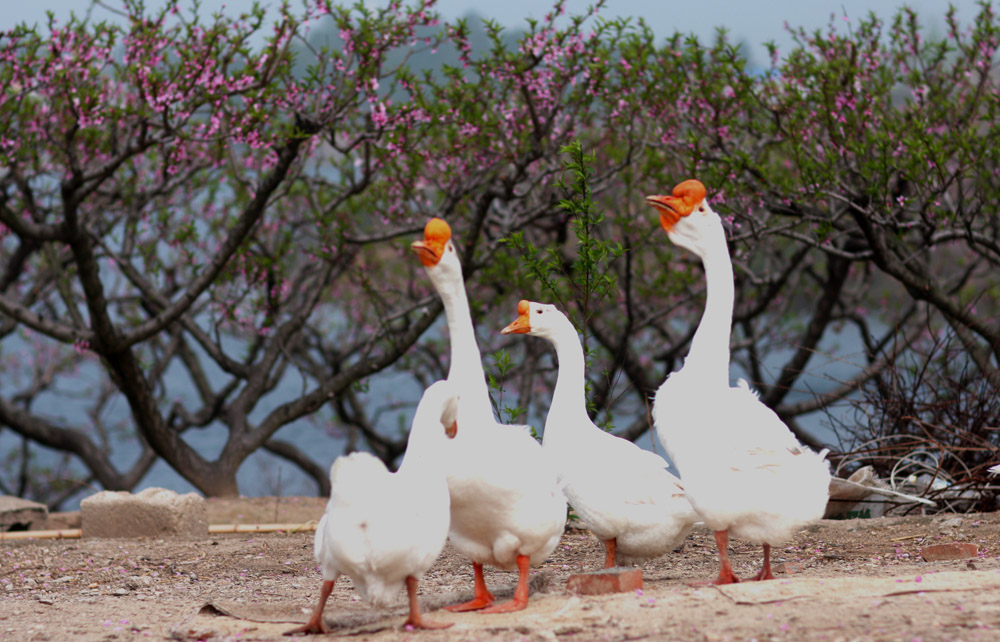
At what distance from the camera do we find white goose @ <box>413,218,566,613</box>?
13.0 feet

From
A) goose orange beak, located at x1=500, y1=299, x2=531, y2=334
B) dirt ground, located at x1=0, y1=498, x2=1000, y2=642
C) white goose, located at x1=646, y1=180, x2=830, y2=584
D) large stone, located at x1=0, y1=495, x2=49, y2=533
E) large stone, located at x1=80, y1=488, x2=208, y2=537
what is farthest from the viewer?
large stone, located at x1=0, y1=495, x2=49, y2=533

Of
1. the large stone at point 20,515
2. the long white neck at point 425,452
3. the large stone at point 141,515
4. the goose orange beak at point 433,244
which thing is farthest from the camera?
the large stone at point 20,515

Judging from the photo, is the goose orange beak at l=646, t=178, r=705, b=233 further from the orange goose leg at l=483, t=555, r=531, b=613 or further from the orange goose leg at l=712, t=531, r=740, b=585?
the orange goose leg at l=483, t=555, r=531, b=613

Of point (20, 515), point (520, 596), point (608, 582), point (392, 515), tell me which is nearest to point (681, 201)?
point (608, 582)

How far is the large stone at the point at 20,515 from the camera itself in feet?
28.3

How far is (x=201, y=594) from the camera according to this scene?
210 inches

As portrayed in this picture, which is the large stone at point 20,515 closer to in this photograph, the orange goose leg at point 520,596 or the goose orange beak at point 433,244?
the orange goose leg at point 520,596

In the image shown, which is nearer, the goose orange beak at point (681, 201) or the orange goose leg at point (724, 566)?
the orange goose leg at point (724, 566)

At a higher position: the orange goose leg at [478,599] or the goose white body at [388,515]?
the goose white body at [388,515]

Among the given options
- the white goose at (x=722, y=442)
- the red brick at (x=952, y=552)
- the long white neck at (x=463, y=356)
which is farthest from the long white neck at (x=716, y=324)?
the red brick at (x=952, y=552)

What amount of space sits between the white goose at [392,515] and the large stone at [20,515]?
5941mm

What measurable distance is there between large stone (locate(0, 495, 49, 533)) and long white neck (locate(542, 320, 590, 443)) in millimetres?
5820

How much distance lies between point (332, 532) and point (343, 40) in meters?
6.61

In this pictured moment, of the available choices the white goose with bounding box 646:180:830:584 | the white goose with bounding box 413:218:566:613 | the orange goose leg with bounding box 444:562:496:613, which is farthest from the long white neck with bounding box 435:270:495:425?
the white goose with bounding box 646:180:830:584
